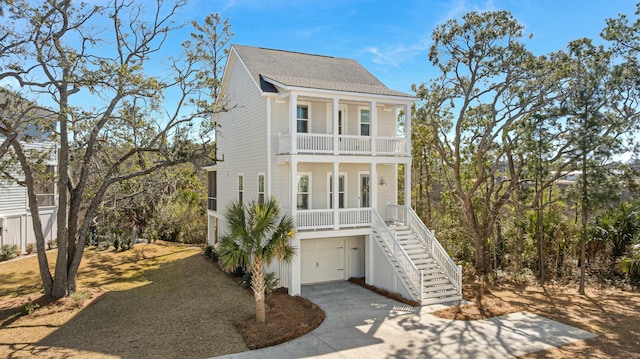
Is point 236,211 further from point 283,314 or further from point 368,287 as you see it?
point 368,287

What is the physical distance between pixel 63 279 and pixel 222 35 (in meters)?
24.5

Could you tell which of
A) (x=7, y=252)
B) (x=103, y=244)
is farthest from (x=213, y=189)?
(x=7, y=252)

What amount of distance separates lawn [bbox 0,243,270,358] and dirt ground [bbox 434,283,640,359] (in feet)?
23.8

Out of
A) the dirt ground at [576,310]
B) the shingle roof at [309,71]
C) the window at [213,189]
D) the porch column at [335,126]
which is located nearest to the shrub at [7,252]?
the window at [213,189]

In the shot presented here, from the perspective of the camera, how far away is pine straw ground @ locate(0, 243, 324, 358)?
1007 cm

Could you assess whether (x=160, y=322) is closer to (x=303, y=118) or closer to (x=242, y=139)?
(x=303, y=118)

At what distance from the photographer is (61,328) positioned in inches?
451

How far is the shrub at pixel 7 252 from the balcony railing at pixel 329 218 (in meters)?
16.3

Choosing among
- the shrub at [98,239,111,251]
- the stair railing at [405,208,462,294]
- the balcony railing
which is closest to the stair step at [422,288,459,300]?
the stair railing at [405,208,462,294]

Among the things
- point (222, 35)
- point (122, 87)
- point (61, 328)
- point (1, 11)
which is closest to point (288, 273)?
point (61, 328)

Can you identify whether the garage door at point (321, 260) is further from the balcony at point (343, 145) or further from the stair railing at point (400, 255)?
the balcony at point (343, 145)

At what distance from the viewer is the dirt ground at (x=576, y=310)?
396 inches

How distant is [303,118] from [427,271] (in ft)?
26.0

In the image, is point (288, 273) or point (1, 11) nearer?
point (1, 11)
